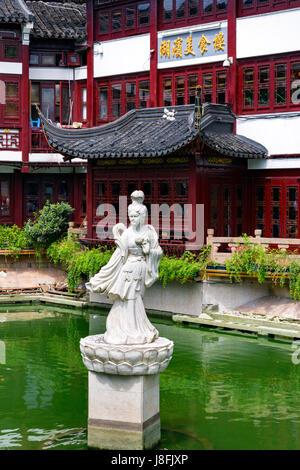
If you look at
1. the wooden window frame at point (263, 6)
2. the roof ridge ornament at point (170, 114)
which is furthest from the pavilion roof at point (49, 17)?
the wooden window frame at point (263, 6)

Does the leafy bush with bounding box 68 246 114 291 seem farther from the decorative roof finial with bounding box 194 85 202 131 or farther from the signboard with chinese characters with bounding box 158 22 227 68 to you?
the signboard with chinese characters with bounding box 158 22 227 68

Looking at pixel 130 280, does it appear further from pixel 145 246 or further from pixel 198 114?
pixel 198 114

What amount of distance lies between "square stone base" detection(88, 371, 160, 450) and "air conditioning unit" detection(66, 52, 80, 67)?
745 inches

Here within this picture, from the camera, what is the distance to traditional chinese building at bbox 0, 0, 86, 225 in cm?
2672

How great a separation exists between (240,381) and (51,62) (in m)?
16.7

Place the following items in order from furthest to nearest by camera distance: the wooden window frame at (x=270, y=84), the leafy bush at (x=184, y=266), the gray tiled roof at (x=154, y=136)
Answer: the wooden window frame at (x=270, y=84), the gray tiled roof at (x=154, y=136), the leafy bush at (x=184, y=266)

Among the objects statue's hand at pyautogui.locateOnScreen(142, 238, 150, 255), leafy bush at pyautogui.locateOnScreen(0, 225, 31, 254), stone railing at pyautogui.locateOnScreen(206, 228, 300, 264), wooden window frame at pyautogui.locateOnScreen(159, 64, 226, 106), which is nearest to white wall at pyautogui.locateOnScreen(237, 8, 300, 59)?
wooden window frame at pyautogui.locateOnScreen(159, 64, 226, 106)

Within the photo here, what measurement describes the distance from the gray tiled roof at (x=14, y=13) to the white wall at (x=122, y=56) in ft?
8.09

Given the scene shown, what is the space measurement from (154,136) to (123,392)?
42.7ft

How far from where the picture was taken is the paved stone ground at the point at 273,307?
19312 mm

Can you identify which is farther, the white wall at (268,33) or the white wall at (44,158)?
the white wall at (44,158)

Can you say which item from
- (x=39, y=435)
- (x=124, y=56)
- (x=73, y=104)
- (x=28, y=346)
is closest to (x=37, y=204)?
(x=73, y=104)

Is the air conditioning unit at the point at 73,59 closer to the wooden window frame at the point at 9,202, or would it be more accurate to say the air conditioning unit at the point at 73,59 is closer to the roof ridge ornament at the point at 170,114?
the wooden window frame at the point at 9,202

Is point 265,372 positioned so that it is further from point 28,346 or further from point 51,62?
point 51,62
